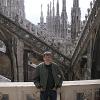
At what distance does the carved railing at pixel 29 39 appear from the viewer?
15962mm

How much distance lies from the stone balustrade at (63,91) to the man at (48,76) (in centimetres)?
49

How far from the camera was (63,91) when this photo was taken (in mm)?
5887

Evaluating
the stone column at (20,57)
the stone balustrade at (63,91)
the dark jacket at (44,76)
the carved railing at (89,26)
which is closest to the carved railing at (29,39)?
the stone column at (20,57)

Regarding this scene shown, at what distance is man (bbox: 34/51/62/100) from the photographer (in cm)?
518

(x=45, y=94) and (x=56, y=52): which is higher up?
(x=56, y=52)

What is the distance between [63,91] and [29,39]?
10.7 meters

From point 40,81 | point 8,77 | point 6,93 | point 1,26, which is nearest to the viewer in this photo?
point 40,81

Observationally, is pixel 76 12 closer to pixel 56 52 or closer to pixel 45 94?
pixel 56 52

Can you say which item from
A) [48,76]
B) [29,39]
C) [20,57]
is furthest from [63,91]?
[20,57]

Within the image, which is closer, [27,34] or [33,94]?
[33,94]

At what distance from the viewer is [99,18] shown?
39.6ft

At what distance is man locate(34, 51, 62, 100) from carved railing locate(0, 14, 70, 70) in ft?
35.7

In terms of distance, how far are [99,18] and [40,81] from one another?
738 centimetres

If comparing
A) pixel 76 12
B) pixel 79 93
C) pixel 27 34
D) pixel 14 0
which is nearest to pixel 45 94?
pixel 79 93
